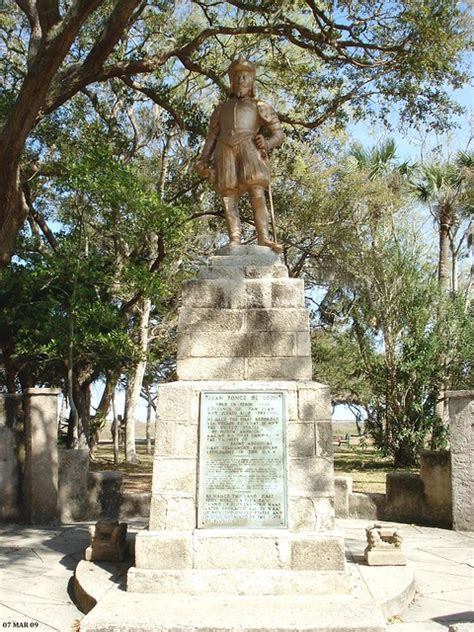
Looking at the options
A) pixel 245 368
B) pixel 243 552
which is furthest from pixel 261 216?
pixel 243 552

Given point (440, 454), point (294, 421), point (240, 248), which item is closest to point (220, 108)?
point (240, 248)

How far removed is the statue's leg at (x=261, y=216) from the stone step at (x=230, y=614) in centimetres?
317

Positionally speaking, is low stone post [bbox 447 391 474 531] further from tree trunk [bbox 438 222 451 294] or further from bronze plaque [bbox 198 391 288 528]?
tree trunk [bbox 438 222 451 294]

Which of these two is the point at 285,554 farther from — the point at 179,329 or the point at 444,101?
the point at 444,101

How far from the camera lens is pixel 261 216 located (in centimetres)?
632

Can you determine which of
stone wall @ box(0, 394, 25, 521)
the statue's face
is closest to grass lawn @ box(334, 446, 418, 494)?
stone wall @ box(0, 394, 25, 521)

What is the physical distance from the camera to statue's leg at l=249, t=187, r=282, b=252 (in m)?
6.20

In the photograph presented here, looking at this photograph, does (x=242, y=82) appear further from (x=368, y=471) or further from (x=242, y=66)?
(x=368, y=471)

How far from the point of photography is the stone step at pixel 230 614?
395 centimetres

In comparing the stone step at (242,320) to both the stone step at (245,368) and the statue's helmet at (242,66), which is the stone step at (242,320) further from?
the statue's helmet at (242,66)

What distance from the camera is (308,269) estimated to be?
22203 mm

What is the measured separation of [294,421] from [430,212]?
1797 centimetres

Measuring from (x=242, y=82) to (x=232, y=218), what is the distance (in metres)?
1.35

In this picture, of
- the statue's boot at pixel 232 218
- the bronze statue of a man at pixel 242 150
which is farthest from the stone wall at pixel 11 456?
the bronze statue of a man at pixel 242 150
